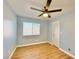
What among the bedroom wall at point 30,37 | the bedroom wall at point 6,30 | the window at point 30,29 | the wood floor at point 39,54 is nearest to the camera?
the bedroom wall at point 6,30

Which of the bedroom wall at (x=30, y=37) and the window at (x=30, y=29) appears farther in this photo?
the window at (x=30, y=29)

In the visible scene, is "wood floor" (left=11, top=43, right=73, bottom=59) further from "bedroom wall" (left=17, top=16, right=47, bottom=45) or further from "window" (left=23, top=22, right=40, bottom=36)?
"window" (left=23, top=22, right=40, bottom=36)

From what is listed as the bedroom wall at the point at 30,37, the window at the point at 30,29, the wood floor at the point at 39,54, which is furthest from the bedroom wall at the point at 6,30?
the window at the point at 30,29

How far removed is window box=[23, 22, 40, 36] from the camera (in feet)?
16.4

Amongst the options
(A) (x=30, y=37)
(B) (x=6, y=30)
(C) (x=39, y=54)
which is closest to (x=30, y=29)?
(A) (x=30, y=37)

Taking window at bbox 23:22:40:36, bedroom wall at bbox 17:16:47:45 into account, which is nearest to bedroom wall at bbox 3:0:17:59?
bedroom wall at bbox 17:16:47:45

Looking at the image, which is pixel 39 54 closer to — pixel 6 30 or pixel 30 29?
pixel 6 30

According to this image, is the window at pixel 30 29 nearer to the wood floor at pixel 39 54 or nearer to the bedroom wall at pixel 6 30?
the wood floor at pixel 39 54

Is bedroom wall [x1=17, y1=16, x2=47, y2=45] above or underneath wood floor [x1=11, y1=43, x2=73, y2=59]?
above

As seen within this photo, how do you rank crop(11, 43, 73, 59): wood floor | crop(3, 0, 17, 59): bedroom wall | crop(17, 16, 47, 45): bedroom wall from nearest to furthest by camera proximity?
crop(3, 0, 17, 59): bedroom wall, crop(11, 43, 73, 59): wood floor, crop(17, 16, 47, 45): bedroom wall

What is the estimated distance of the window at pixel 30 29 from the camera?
5.01 meters

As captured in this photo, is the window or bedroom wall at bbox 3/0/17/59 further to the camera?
the window
